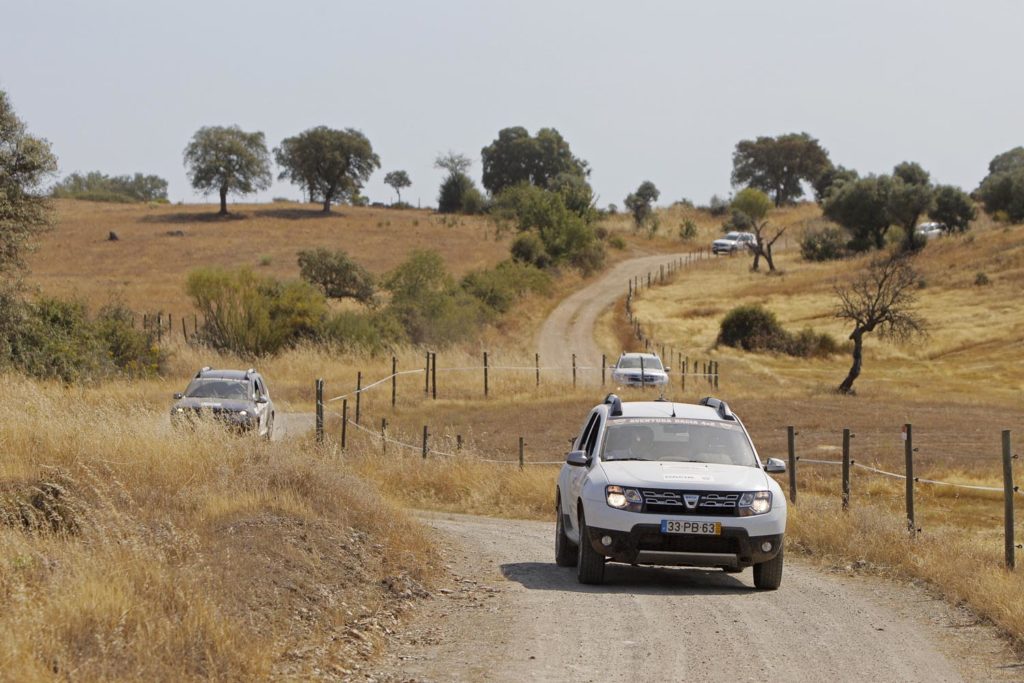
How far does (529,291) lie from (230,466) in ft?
223

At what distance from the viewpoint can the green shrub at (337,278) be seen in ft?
235

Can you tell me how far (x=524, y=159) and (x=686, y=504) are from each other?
514ft

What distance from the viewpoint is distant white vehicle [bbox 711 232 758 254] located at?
11881 centimetres

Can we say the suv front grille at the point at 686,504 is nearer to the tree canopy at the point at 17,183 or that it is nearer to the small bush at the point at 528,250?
the tree canopy at the point at 17,183

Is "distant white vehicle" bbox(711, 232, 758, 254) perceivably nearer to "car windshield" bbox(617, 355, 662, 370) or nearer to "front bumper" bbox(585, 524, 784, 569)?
"car windshield" bbox(617, 355, 662, 370)

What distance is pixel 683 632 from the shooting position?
32.9 ft

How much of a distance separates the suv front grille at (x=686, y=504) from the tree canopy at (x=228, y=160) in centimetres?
11216

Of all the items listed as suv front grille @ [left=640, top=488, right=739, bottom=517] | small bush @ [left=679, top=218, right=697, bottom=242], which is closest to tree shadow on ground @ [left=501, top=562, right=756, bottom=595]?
suv front grille @ [left=640, top=488, right=739, bottom=517]

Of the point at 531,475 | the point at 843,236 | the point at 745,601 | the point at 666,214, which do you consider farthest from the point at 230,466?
the point at 666,214

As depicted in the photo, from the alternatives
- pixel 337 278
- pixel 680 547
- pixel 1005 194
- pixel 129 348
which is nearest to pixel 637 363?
pixel 129 348

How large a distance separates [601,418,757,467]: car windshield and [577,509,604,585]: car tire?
100 cm

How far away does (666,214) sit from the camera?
6206 inches

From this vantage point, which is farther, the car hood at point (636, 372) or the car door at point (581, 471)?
the car hood at point (636, 372)

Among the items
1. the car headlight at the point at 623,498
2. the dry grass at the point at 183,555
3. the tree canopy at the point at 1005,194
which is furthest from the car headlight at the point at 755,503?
the tree canopy at the point at 1005,194
